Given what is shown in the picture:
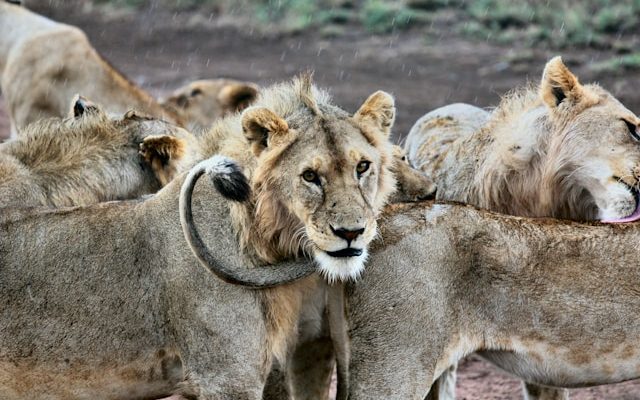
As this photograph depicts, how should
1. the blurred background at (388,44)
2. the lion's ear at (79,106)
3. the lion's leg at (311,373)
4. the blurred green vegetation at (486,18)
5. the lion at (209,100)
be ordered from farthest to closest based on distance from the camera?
the blurred green vegetation at (486,18), the blurred background at (388,44), the lion at (209,100), the lion's ear at (79,106), the lion's leg at (311,373)

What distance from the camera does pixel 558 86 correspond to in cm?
573

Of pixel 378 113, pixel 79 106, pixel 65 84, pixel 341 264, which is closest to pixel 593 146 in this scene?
pixel 378 113

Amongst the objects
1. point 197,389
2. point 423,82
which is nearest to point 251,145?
point 197,389

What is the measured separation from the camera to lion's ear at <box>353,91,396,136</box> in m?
4.80

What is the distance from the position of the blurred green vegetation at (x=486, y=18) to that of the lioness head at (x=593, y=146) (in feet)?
28.0

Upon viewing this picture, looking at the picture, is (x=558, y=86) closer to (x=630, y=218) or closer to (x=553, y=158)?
(x=553, y=158)

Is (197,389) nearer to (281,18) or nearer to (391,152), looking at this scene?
(391,152)

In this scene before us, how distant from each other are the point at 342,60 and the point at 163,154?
9.60 m

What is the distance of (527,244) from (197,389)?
1304 millimetres

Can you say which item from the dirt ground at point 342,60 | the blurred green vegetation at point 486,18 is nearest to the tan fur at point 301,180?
the dirt ground at point 342,60

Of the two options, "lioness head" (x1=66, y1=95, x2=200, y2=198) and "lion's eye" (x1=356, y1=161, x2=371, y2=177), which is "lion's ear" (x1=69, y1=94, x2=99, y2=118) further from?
"lion's eye" (x1=356, y1=161, x2=371, y2=177)

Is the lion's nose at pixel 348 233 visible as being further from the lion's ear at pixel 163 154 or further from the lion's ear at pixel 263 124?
the lion's ear at pixel 163 154

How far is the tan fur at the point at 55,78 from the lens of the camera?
28.5ft

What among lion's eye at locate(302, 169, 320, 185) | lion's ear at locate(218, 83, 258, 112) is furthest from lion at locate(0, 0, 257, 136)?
lion's eye at locate(302, 169, 320, 185)
